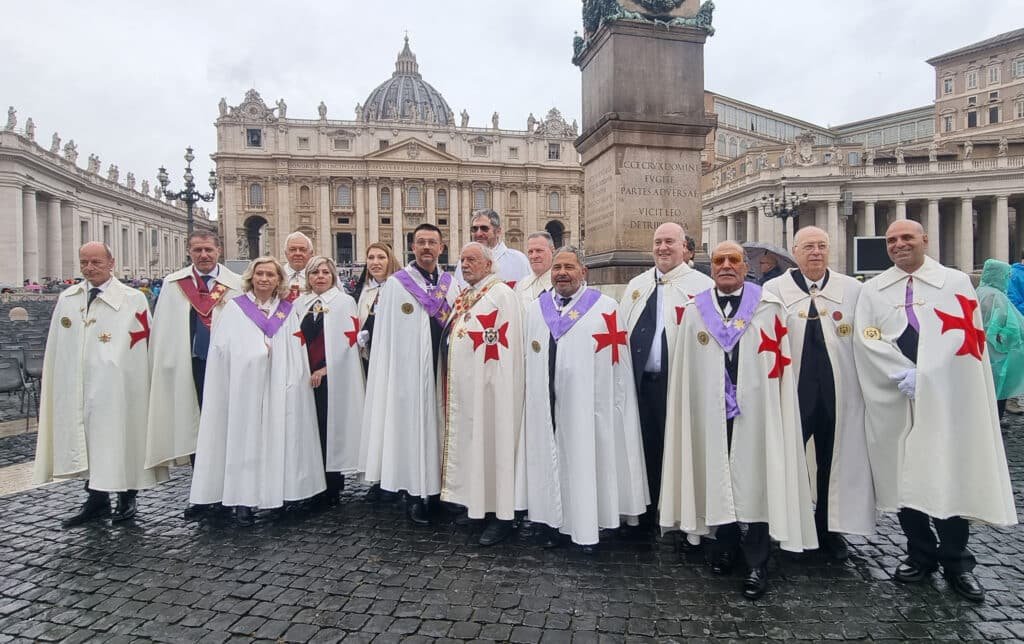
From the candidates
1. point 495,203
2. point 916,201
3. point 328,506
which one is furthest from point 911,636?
point 495,203

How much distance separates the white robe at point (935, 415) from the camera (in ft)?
10.9

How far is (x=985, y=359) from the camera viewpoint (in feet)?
11.3

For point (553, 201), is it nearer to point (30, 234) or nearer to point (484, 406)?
point (30, 234)

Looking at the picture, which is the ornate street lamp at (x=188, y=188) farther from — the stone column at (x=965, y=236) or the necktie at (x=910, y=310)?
the stone column at (x=965, y=236)

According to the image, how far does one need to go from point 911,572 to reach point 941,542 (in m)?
0.25

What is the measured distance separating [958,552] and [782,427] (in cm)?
116

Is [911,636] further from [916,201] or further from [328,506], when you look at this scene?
[916,201]

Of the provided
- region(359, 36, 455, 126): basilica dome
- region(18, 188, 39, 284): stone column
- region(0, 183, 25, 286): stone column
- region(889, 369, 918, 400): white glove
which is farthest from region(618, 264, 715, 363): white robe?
region(359, 36, 455, 126): basilica dome

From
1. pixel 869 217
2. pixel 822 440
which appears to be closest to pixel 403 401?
pixel 822 440

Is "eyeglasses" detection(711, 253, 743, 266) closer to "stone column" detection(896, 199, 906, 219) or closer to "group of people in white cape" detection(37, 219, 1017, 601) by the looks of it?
"group of people in white cape" detection(37, 219, 1017, 601)

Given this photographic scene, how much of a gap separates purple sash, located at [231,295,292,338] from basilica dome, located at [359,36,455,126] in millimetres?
92647

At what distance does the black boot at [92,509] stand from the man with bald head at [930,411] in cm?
578

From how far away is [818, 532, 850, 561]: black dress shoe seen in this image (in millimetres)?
3811

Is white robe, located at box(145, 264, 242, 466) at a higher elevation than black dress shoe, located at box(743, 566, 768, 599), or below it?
higher
